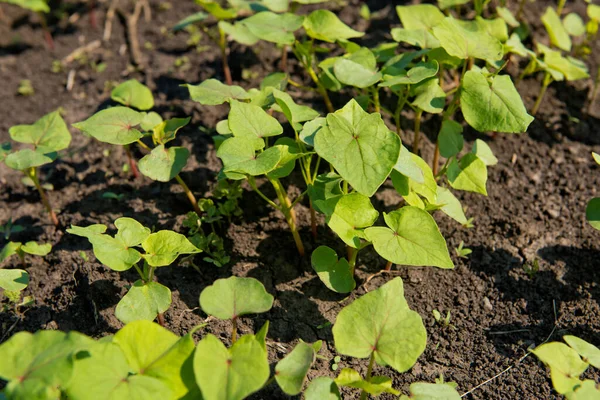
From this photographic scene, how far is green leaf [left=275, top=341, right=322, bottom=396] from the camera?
1485mm

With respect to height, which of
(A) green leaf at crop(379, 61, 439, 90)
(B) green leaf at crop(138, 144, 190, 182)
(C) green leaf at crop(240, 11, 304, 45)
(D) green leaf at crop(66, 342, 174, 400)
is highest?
(C) green leaf at crop(240, 11, 304, 45)

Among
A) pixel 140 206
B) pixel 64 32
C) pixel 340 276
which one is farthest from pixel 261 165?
pixel 64 32

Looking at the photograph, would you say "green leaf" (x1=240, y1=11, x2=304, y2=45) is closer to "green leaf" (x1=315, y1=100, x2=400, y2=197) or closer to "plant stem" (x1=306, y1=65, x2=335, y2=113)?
"plant stem" (x1=306, y1=65, x2=335, y2=113)

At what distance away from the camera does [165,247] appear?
1.79m

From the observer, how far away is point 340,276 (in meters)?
1.88

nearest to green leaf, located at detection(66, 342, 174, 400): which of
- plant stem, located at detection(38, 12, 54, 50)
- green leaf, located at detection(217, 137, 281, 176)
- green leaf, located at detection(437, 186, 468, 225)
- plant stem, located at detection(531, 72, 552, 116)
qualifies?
green leaf, located at detection(217, 137, 281, 176)

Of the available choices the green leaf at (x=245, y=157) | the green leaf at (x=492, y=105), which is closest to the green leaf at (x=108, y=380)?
the green leaf at (x=245, y=157)

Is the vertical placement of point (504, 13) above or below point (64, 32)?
above

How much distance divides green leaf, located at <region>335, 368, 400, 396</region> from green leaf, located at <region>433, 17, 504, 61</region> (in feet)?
3.71

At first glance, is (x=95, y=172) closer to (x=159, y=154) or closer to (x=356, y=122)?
(x=159, y=154)

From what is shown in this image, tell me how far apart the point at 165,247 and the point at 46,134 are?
0.76 m

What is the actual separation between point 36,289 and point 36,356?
0.70 meters

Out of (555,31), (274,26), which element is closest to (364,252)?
(274,26)

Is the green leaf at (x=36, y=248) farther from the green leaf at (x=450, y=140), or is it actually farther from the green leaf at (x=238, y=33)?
the green leaf at (x=450, y=140)
